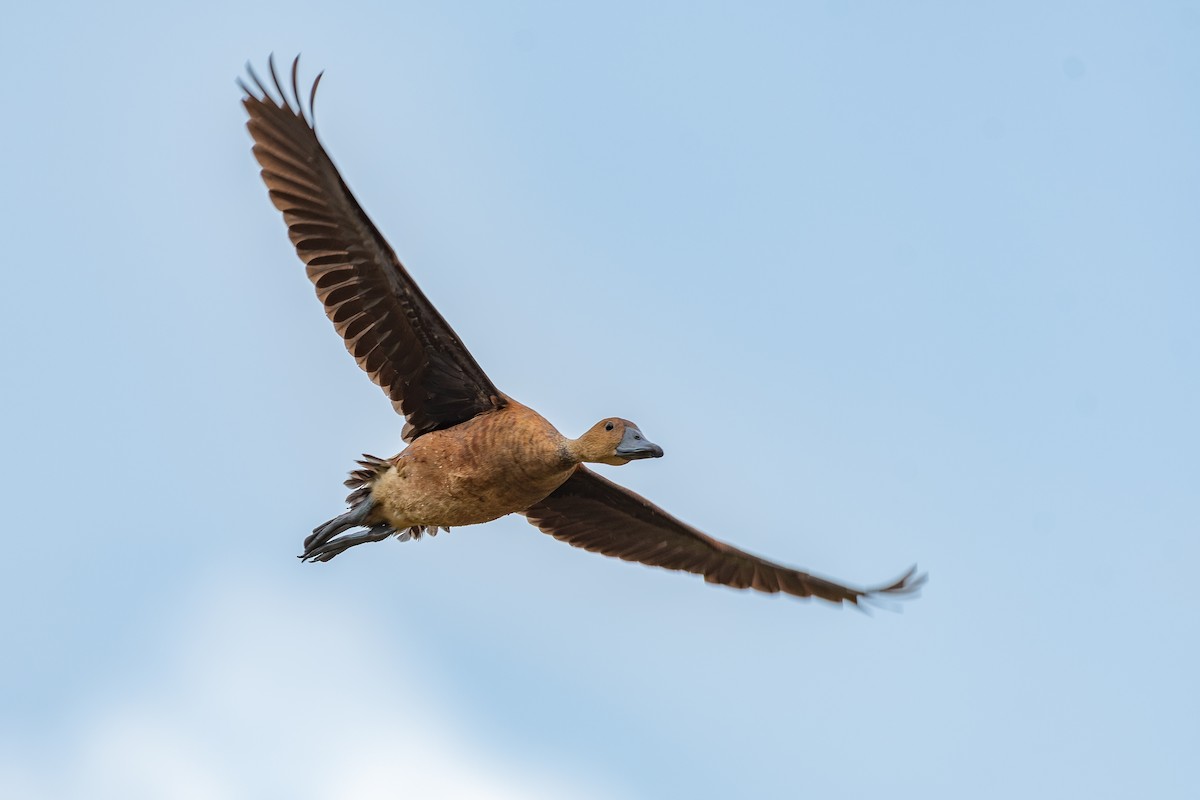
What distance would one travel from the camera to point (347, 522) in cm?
1479

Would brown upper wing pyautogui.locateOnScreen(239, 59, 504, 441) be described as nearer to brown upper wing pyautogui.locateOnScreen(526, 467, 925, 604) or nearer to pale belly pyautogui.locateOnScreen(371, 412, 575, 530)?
pale belly pyautogui.locateOnScreen(371, 412, 575, 530)

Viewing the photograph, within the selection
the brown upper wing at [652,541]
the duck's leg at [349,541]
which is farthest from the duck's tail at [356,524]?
the brown upper wing at [652,541]

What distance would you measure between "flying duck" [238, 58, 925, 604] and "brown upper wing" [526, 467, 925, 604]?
802mm

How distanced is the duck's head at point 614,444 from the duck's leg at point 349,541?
7.30 feet

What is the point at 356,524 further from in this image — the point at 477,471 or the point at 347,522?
the point at 477,471

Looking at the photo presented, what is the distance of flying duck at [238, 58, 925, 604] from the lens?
1384cm

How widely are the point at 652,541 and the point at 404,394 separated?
129 inches

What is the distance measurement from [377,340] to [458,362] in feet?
2.41

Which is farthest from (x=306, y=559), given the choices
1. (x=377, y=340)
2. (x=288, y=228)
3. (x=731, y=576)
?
(x=731, y=576)

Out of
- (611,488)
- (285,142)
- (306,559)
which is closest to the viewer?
(285,142)

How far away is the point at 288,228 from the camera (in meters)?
14.0

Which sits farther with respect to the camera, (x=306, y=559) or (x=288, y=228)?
(x=306, y=559)

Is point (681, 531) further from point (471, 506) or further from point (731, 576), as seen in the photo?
point (471, 506)

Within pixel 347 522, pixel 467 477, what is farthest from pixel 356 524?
pixel 467 477
